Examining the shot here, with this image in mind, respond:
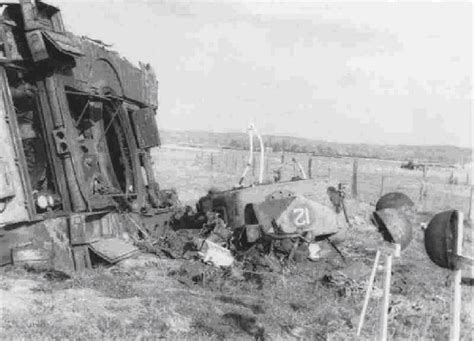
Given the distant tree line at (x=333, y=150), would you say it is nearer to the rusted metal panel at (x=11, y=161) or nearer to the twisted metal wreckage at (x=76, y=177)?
the twisted metal wreckage at (x=76, y=177)

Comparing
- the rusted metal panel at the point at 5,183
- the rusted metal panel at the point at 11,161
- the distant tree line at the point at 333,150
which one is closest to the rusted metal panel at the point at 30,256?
the rusted metal panel at the point at 11,161

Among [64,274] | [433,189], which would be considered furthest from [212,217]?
[433,189]

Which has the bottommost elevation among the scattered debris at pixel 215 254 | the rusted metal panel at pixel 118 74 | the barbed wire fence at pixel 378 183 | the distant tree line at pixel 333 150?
the distant tree line at pixel 333 150

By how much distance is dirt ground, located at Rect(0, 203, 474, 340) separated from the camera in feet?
20.4

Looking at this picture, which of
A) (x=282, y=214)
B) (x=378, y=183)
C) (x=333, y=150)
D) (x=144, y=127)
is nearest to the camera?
(x=282, y=214)

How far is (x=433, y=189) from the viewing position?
30.1 m

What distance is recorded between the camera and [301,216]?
10234mm

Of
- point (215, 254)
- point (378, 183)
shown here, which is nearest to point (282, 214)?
point (215, 254)

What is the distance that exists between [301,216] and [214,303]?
10.2ft

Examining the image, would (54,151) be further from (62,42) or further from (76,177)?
(62,42)

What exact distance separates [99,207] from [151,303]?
2.98m

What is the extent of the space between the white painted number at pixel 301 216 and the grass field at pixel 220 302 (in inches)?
26.6

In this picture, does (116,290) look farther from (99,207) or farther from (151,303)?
(99,207)

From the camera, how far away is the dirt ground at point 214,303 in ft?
20.4
